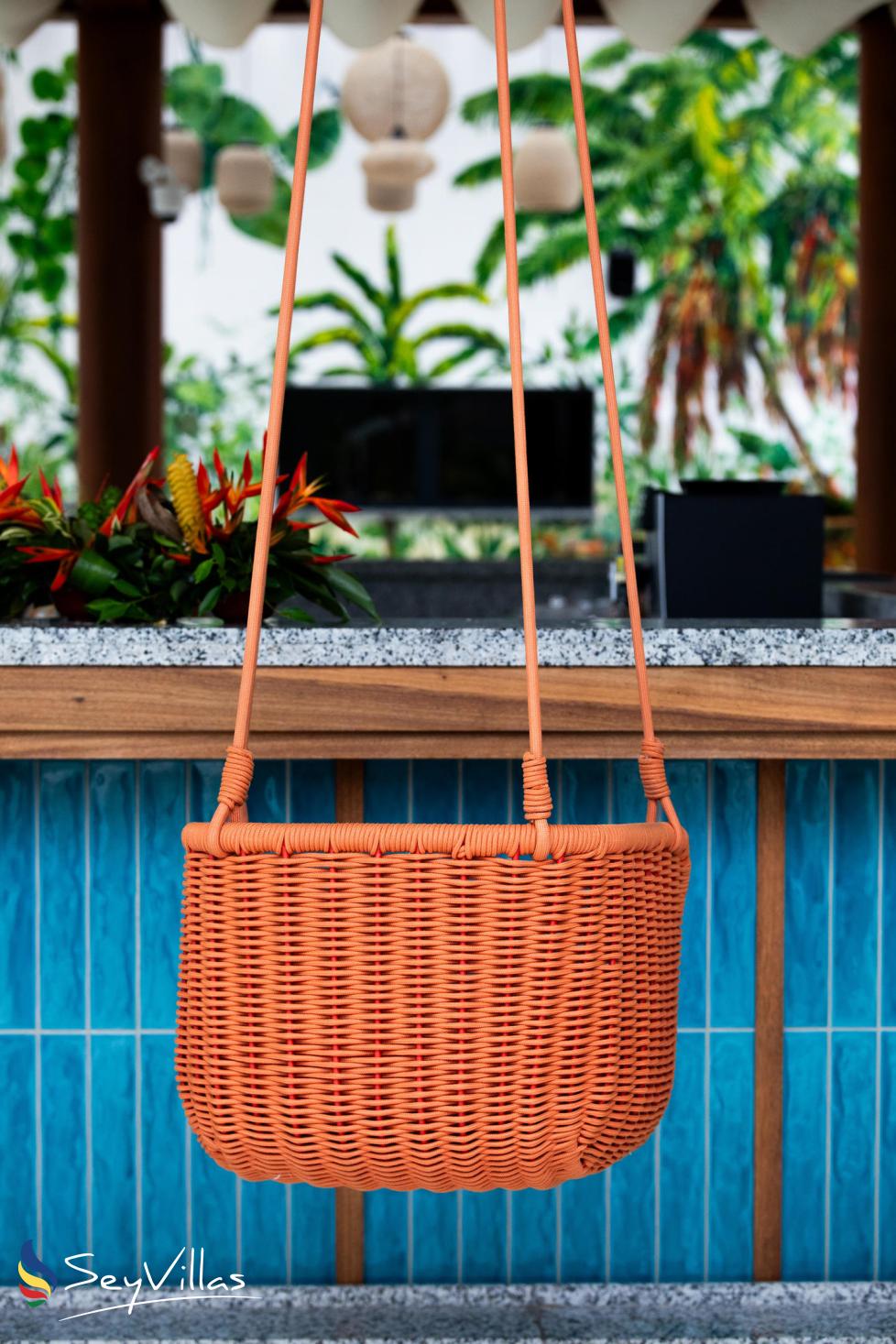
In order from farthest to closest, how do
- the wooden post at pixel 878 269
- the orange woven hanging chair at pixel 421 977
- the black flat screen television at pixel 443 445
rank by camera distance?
the black flat screen television at pixel 443 445 < the wooden post at pixel 878 269 < the orange woven hanging chair at pixel 421 977

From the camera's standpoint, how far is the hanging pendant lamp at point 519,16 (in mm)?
3031

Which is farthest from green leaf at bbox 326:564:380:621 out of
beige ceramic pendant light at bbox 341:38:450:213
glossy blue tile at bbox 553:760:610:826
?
beige ceramic pendant light at bbox 341:38:450:213

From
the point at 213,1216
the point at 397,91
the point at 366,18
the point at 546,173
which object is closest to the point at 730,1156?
the point at 213,1216

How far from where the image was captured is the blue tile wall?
1942mm

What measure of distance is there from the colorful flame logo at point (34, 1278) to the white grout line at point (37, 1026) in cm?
2

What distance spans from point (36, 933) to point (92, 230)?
5.33m

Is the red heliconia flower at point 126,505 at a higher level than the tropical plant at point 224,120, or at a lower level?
lower

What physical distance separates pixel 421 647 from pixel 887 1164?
100 centimetres

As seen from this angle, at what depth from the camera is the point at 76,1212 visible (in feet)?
6.41

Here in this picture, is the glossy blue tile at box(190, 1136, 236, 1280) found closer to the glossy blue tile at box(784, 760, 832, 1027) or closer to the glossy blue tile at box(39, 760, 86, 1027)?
the glossy blue tile at box(39, 760, 86, 1027)

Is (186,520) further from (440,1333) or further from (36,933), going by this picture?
(440,1333)

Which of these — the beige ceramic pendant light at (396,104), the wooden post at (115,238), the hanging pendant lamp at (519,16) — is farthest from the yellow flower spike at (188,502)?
the wooden post at (115,238)

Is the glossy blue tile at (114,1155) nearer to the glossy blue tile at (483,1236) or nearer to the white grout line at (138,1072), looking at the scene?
the white grout line at (138,1072)

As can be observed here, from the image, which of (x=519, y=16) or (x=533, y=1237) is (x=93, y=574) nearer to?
(x=533, y=1237)
